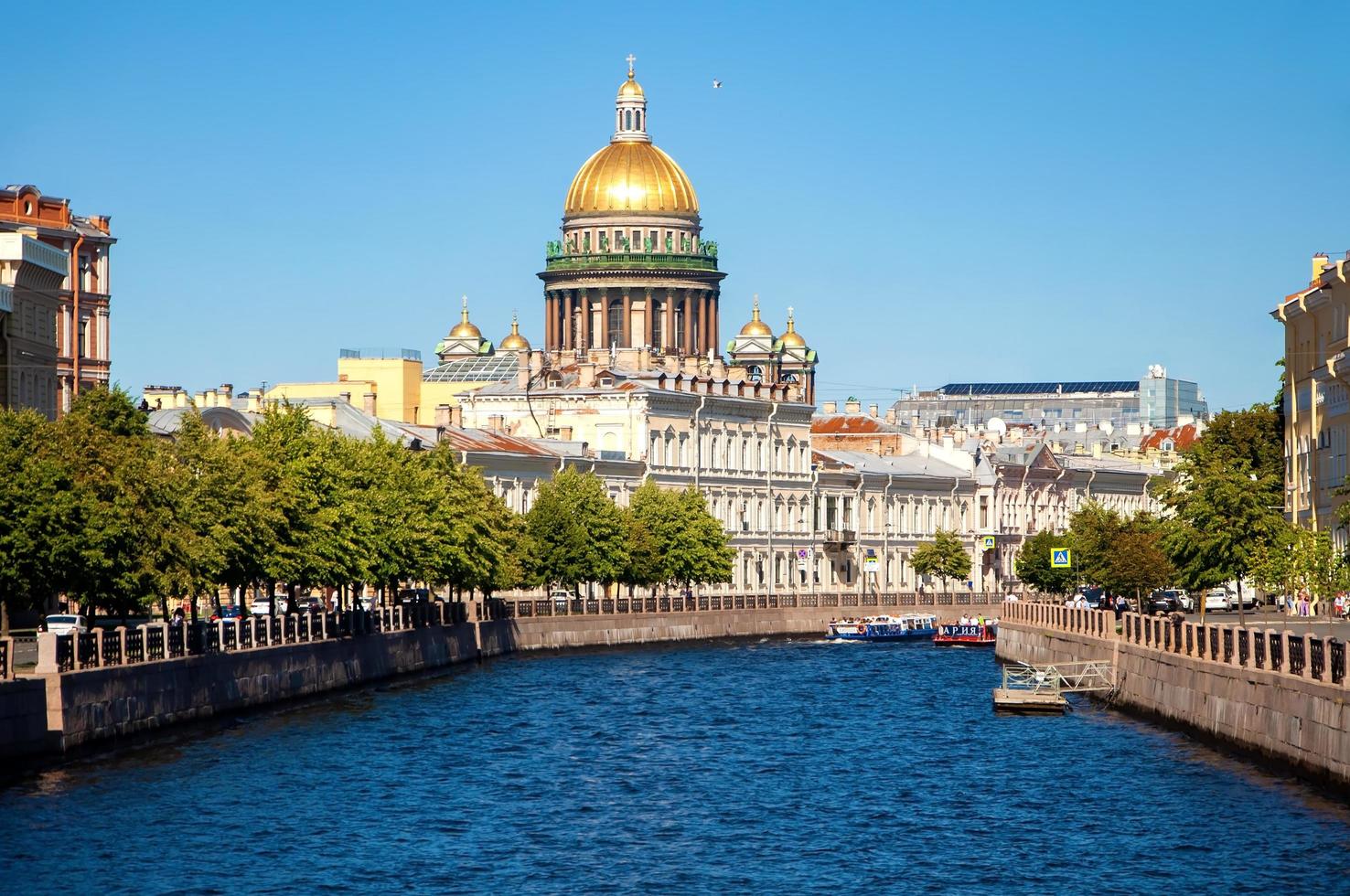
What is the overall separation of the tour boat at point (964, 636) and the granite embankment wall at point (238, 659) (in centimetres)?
1363

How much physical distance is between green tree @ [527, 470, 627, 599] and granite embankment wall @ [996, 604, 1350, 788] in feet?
122

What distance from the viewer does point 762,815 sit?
→ 4897cm

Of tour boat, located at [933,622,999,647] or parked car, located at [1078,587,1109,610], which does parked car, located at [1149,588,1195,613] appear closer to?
parked car, located at [1078,587,1109,610]

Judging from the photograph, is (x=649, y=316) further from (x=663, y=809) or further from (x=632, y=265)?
(x=663, y=809)

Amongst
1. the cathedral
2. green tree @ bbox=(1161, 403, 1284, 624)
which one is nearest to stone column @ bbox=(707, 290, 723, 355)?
the cathedral

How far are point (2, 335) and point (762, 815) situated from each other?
40.3 metres

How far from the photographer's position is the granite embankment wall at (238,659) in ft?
163

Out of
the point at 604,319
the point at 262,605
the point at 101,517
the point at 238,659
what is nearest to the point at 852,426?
the point at 604,319

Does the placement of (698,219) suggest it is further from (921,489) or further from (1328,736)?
(1328,736)

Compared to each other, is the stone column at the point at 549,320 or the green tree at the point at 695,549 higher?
the stone column at the point at 549,320

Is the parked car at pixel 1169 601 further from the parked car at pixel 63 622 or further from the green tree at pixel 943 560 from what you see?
the parked car at pixel 63 622

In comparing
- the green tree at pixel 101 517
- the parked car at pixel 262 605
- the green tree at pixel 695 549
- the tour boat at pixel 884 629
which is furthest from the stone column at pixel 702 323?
the green tree at pixel 101 517

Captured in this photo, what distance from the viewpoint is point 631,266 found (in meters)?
180

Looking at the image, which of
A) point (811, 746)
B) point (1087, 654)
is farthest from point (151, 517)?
point (1087, 654)
